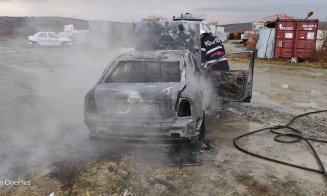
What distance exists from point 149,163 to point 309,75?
11.5m

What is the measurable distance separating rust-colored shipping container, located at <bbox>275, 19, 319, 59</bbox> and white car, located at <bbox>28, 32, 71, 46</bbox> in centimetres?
1746

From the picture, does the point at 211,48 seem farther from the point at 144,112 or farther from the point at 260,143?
the point at 144,112

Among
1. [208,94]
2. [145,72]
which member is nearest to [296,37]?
[208,94]

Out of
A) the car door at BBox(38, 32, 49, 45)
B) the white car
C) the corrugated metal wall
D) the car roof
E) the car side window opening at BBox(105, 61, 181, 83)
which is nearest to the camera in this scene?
the car side window opening at BBox(105, 61, 181, 83)

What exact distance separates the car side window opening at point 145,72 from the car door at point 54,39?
77.9 ft

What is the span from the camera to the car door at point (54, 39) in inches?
1068

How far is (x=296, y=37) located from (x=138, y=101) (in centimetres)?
1631

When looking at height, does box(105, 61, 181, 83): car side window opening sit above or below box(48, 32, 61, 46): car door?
below

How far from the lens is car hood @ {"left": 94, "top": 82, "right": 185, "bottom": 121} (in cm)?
435

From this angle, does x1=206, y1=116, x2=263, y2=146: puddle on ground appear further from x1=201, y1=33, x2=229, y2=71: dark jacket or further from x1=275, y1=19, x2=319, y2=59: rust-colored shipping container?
x1=275, y1=19, x2=319, y2=59: rust-colored shipping container

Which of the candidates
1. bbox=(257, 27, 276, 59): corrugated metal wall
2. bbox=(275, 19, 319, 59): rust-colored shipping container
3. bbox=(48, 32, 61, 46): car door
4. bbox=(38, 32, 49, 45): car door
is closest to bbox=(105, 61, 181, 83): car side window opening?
bbox=(275, 19, 319, 59): rust-colored shipping container

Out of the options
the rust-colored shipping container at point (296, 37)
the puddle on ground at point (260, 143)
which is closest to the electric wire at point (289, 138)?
the puddle on ground at point (260, 143)

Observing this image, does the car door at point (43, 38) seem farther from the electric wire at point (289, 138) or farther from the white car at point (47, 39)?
the electric wire at point (289, 138)

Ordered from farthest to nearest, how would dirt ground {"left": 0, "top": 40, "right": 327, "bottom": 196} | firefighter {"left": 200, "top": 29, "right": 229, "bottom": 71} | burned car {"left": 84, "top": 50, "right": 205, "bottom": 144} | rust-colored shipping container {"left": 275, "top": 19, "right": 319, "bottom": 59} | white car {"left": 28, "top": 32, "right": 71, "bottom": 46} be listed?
white car {"left": 28, "top": 32, "right": 71, "bottom": 46} → rust-colored shipping container {"left": 275, "top": 19, "right": 319, "bottom": 59} → firefighter {"left": 200, "top": 29, "right": 229, "bottom": 71} → burned car {"left": 84, "top": 50, "right": 205, "bottom": 144} → dirt ground {"left": 0, "top": 40, "right": 327, "bottom": 196}
